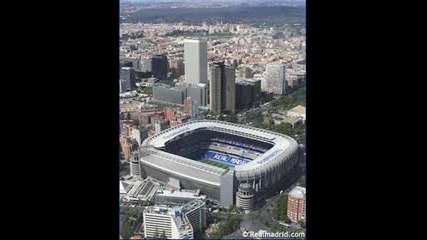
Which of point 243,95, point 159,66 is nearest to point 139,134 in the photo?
point 159,66

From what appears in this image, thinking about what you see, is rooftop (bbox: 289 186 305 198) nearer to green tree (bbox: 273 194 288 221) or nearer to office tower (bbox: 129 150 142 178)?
green tree (bbox: 273 194 288 221)

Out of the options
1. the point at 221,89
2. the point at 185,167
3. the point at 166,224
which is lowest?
the point at 166,224

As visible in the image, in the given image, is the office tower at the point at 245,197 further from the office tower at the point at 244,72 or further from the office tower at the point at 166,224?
the office tower at the point at 244,72

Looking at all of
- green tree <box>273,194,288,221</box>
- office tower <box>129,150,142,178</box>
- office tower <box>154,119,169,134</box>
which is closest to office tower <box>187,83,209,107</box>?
office tower <box>154,119,169,134</box>

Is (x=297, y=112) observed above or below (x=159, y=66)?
below

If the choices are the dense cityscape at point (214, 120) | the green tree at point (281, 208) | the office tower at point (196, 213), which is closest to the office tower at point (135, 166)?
the dense cityscape at point (214, 120)

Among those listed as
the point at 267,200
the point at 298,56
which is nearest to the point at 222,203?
the point at 267,200

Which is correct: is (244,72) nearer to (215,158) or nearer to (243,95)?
(243,95)
